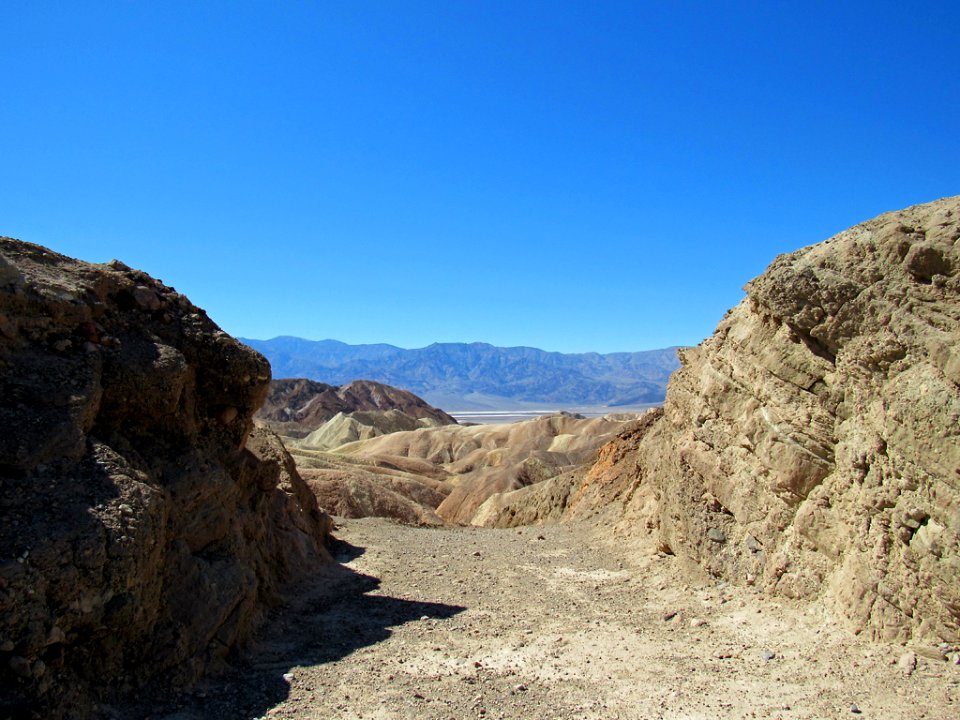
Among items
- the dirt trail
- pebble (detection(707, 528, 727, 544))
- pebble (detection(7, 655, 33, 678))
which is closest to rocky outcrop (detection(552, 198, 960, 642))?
pebble (detection(707, 528, 727, 544))

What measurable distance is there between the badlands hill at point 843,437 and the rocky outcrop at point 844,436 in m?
0.02

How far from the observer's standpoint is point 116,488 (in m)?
7.19

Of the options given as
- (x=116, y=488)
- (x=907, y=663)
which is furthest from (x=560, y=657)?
(x=116, y=488)

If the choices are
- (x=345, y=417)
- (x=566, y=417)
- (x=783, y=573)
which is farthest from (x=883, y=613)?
(x=345, y=417)

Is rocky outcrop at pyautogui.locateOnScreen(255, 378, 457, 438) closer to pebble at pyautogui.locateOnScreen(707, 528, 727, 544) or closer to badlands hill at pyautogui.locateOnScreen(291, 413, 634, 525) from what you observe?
badlands hill at pyautogui.locateOnScreen(291, 413, 634, 525)

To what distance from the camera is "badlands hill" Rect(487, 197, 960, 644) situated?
27.7 feet

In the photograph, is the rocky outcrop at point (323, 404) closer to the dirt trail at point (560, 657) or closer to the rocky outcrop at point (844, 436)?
the rocky outcrop at point (844, 436)

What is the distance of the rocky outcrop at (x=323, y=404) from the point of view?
94.2 meters

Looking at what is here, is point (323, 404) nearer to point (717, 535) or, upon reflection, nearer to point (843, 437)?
point (717, 535)

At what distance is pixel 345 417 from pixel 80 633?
221 feet

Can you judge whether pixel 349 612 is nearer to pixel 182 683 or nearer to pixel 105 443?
pixel 182 683

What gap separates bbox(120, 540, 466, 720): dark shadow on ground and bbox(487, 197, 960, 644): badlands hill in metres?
4.77

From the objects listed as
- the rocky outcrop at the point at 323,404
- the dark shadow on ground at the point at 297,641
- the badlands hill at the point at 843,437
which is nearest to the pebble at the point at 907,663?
the badlands hill at the point at 843,437

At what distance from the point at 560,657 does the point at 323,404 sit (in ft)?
309
